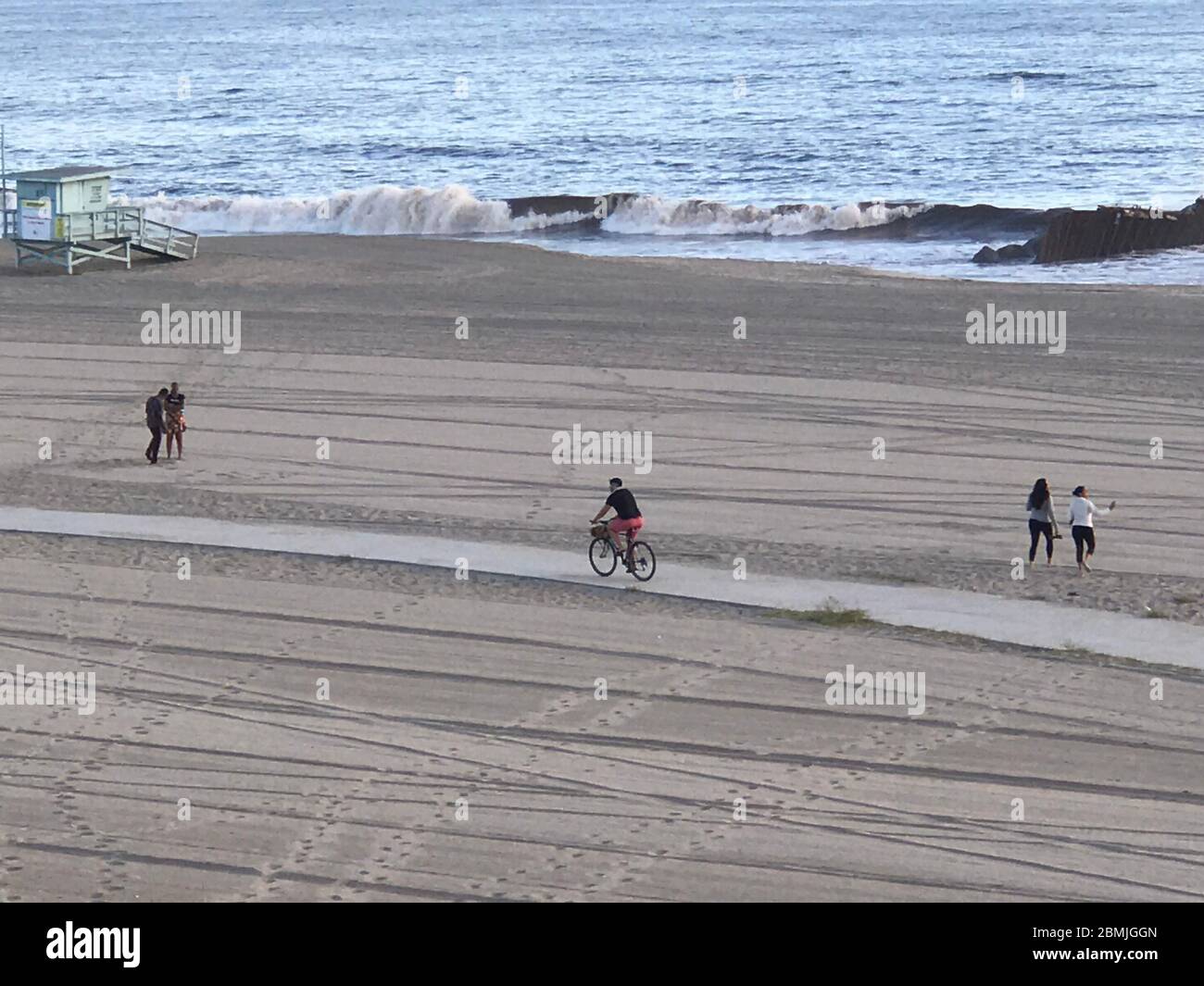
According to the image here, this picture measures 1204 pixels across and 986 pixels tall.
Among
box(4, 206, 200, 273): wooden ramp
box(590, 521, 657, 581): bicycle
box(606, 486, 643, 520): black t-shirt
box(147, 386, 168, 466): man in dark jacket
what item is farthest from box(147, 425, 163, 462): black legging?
box(4, 206, 200, 273): wooden ramp

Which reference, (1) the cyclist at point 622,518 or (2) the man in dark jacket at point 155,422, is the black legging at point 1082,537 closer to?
(1) the cyclist at point 622,518

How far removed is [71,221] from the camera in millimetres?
41344

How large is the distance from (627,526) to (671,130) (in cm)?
6287

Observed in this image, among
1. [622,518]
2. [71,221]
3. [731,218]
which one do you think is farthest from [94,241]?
[622,518]

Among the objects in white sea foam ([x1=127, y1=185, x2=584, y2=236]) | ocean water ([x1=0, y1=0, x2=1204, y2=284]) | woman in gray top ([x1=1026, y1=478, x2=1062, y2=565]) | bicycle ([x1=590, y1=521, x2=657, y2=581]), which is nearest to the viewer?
bicycle ([x1=590, y1=521, x2=657, y2=581])

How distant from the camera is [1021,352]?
104 ft

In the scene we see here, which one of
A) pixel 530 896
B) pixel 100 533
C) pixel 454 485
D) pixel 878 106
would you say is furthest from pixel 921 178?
pixel 530 896

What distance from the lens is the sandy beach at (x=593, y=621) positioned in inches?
500

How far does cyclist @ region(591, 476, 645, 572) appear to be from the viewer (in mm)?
19297

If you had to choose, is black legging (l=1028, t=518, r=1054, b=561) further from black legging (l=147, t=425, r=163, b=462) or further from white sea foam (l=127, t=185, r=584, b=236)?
white sea foam (l=127, t=185, r=584, b=236)

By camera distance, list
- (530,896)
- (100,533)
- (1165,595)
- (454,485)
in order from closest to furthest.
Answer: (530,896)
(1165,595)
(100,533)
(454,485)

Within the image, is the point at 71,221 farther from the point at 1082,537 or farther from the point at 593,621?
the point at 1082,537

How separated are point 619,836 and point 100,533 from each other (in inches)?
426
